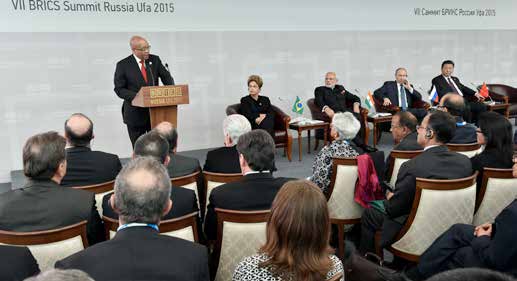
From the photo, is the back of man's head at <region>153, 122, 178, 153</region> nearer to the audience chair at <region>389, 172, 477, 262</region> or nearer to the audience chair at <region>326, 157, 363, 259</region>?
the audience chair at <region>326, 157, 363, 259</region>

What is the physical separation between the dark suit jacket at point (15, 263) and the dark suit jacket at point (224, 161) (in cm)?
189

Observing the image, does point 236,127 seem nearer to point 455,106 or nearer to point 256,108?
point 455,106

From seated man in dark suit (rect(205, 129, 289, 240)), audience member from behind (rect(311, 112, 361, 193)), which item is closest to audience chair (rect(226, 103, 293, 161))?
audience member from behind (rect(311, 112, 361, 193))

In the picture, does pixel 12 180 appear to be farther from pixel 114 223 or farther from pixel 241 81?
pixel 114 223

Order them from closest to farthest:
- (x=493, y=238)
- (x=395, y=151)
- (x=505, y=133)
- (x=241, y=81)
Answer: (x=493, y=238) < (x=505, y=133) < (x=395, y=151) < (x=241, y=81)

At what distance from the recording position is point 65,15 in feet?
22.7

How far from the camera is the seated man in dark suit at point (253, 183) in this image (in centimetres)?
261

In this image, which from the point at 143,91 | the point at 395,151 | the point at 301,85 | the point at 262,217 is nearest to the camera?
the point at 262,217

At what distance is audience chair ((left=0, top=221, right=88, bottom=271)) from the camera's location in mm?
2209

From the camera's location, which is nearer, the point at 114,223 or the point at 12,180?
the point at 114,223

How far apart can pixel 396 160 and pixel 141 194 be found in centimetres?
274

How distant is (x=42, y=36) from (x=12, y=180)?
2.06 m

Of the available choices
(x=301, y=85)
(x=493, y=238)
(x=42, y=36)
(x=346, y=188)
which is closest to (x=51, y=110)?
(x=42, y=36)

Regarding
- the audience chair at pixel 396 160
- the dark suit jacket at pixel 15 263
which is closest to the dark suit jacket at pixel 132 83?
the audience chair at pixel 396 160
